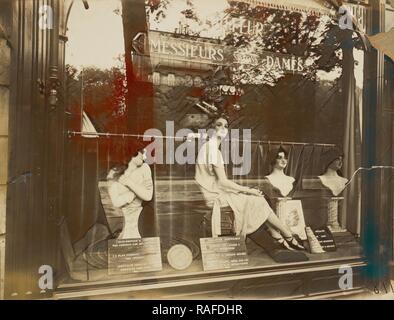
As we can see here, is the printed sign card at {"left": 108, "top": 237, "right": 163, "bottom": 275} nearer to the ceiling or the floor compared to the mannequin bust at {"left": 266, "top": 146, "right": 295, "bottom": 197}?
nearer to the floor

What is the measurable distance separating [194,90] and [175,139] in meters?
0.38

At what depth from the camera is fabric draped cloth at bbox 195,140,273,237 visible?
2.91m

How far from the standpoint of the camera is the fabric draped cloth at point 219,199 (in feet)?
9.55

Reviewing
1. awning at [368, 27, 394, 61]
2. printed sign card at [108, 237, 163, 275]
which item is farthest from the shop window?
awning at [368, 27, 394, 61]

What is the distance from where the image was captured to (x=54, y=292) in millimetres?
2670

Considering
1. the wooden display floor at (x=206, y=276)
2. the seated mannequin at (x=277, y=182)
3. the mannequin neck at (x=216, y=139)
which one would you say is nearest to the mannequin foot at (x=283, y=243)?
the seated mannequin at (x=277, y=182)

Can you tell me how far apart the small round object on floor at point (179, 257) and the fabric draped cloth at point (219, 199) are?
235 millimetres

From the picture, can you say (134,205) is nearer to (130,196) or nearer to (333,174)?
(130,196)

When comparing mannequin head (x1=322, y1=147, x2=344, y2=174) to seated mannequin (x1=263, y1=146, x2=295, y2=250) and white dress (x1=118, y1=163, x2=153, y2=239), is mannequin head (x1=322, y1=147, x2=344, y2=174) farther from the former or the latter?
white dress (x1=118, y1=163, x2=153, y2=239)

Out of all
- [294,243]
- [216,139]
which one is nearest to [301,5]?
[216,139]

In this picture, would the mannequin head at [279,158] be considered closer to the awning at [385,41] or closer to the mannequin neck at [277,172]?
the mannequin neck at [277,172]

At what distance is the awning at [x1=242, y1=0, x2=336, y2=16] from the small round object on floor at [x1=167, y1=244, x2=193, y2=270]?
74.4 inches

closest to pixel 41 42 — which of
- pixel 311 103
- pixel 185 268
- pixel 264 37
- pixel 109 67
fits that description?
pixel 109 67

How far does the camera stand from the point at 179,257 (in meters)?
2.86
